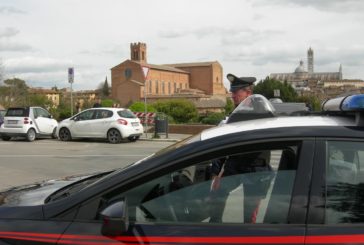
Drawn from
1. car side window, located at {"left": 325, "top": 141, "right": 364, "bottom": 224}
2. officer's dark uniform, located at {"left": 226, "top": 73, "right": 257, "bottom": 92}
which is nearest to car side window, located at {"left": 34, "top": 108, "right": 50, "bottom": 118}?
officer's dark uniform, located at {"left": 226, "top": 73, "right": 257, "bottom": 92}

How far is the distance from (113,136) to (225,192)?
17.8 m

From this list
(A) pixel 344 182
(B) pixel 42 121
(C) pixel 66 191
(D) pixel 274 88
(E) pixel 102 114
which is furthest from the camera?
(D) pixel 274 88

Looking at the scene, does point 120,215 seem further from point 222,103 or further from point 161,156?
point 222,103

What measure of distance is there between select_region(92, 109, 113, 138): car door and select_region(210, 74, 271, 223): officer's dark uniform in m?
17.8

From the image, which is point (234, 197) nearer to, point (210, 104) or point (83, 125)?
point (83, 125)

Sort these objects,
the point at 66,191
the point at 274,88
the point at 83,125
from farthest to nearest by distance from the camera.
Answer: the point at 274,88 → the point at 83,125 → the point at 66,191

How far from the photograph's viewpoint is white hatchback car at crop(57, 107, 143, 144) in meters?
20.1

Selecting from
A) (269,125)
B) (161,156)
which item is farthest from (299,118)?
(161,156)

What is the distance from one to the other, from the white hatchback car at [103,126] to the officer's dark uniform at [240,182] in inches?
690

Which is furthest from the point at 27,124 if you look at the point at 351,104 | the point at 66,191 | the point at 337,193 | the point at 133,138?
the point at 337,193

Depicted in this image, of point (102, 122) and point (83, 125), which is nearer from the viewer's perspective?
point (102, 122)

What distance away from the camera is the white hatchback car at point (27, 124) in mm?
20938

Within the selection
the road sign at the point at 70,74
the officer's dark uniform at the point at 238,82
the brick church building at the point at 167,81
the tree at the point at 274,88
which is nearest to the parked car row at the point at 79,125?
the road sign at the point at 70,74

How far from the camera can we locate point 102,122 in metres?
20.3
